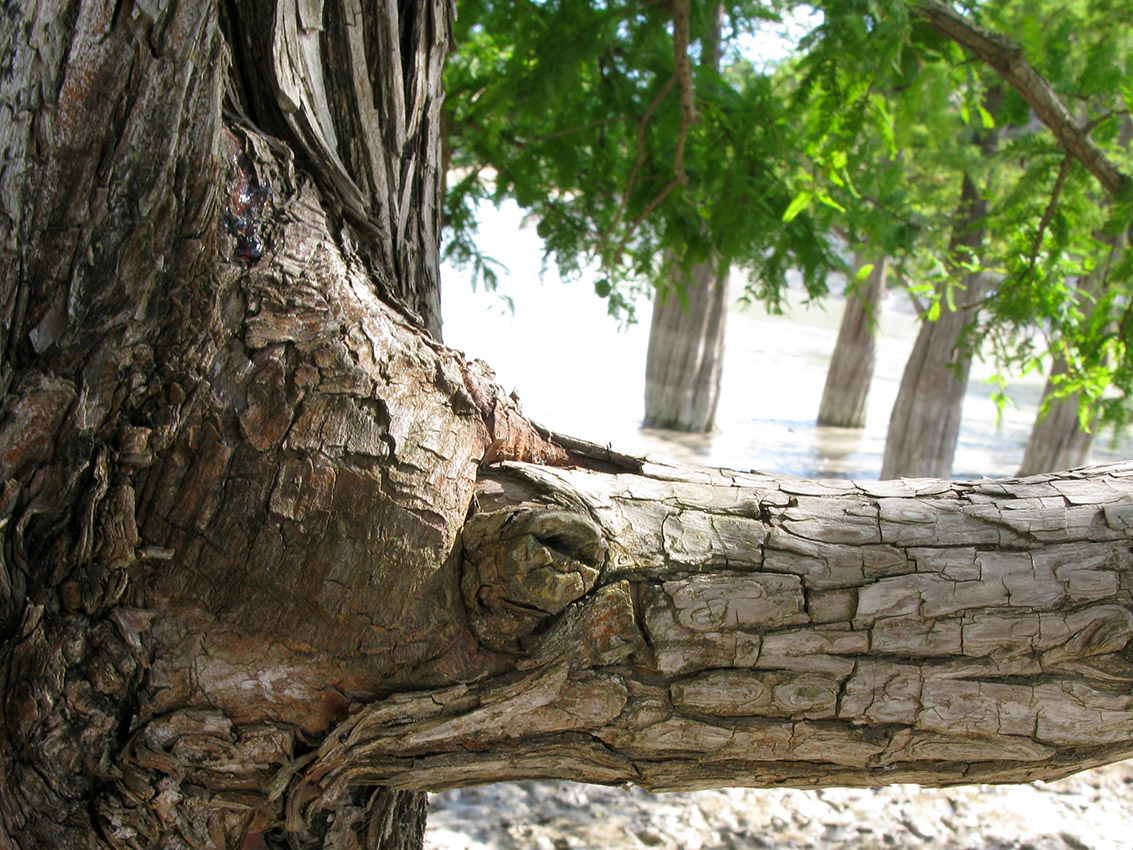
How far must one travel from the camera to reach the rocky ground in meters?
2.82

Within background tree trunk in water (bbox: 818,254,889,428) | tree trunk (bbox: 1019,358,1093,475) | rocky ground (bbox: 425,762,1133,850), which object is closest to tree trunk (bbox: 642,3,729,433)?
background tree trunk in water (bbox: 818,254,889,428)

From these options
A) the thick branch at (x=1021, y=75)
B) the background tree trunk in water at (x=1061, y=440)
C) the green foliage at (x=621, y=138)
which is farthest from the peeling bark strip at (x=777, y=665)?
the background tree trunk in water at (x=1061, y=440)

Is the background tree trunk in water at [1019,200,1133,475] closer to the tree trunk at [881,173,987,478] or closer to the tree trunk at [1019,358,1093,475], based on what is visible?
the tree trunk at [1019,358,1093,475]

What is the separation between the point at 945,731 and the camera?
1339 millimetres

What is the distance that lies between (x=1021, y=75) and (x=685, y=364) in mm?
7362

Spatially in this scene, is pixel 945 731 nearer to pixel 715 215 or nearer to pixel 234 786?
pixel 234 786

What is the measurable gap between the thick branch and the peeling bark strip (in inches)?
79.6

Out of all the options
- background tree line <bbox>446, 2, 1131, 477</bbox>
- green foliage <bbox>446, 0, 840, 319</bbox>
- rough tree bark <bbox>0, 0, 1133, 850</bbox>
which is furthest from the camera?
green foliage <bbox>446, 0, 840, 319</bbox>

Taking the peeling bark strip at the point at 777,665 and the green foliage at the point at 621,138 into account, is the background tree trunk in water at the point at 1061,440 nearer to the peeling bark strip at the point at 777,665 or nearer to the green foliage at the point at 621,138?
the green foliage at the point at 621,138

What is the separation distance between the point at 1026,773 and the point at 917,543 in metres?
0.41

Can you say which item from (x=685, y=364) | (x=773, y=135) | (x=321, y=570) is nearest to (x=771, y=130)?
(x=773, y=135)

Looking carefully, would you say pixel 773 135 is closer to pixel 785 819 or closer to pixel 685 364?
pixel 785 819

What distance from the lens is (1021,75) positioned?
114 inches

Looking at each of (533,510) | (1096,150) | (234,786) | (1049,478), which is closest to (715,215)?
(1096,150)
